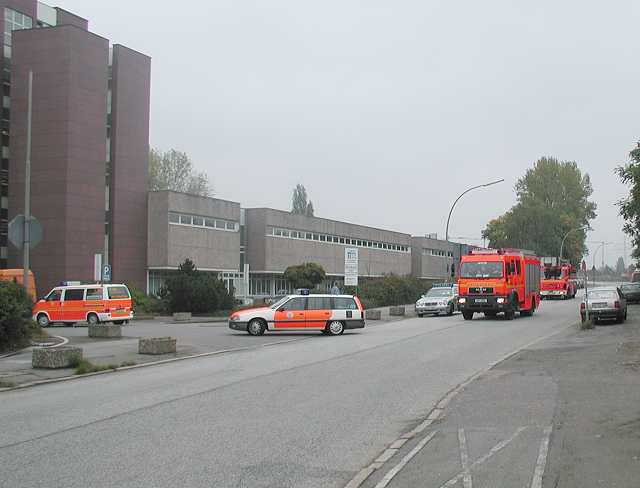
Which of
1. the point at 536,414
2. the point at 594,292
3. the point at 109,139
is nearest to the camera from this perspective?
the point at 536,414

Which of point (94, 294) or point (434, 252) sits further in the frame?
point (434, 252)

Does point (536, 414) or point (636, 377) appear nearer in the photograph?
point (536, 414)

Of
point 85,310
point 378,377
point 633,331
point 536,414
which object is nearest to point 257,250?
point 85,310

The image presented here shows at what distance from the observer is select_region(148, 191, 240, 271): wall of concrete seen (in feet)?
171

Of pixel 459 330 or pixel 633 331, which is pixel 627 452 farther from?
pixel 459 330

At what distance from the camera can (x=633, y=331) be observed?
22922mm

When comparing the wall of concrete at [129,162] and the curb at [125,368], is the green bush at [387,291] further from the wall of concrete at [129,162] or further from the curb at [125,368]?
the curb at [125,368]

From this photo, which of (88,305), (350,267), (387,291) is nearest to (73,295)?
(88,305)

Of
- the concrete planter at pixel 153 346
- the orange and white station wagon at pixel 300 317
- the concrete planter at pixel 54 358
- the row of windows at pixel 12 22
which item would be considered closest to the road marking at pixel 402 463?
the concrete planter at pixel 54 358

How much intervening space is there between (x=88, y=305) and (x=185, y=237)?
72.9 feet

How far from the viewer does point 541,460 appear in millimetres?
6727

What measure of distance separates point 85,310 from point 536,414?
25382 mm

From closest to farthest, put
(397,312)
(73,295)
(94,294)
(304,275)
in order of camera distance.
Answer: (94,294) < (73,295) < (397,312) < (304,275)

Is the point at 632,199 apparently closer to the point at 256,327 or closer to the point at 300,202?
the point at 256,327
